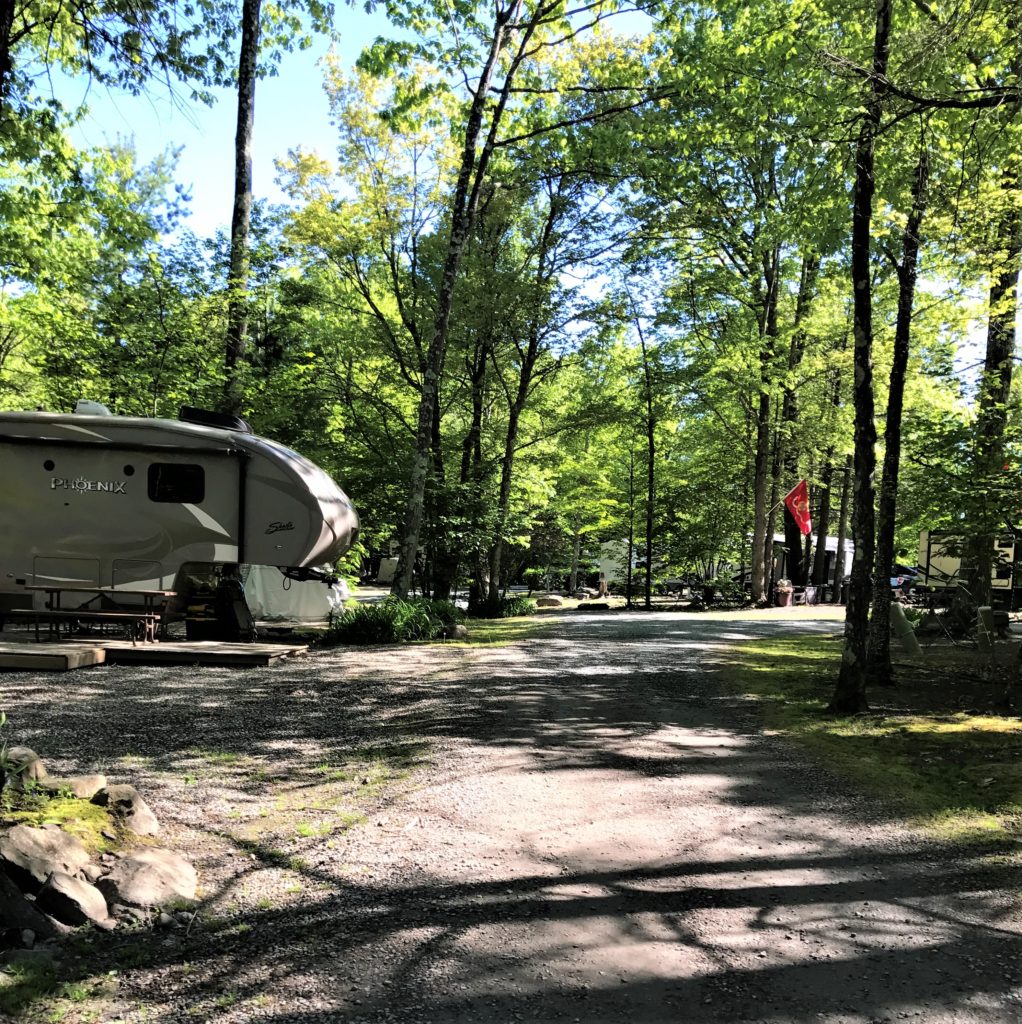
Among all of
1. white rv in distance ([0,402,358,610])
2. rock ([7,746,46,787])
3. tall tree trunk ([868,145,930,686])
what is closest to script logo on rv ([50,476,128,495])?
white rv in distance ([0,402,358,610])

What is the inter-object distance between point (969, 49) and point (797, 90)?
63.4 inches

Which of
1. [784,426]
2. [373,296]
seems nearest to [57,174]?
[373,296]

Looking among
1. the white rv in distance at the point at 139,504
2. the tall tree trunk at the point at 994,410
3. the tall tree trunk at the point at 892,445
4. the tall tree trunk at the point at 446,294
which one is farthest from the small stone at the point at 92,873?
the tall tree trunk at the point at 446,294

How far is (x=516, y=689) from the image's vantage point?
844cm

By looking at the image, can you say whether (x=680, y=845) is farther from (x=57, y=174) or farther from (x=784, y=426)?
(x=784, y=426)

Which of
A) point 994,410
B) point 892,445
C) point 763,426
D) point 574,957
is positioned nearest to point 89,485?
point 574,957

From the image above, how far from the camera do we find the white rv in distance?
1093 cm

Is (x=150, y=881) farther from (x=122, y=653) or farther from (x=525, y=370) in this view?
(x=525, y=370)

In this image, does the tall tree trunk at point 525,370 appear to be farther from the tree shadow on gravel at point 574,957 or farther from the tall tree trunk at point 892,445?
the tree shadow on gravel at point 574,957

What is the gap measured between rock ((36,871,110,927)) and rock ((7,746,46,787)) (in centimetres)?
93

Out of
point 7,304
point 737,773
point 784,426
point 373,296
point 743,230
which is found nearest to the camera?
point 737,773

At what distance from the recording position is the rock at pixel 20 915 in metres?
3.03

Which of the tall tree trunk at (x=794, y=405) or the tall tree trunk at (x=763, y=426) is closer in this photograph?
the tall tree trunk at (x=763, y=426)

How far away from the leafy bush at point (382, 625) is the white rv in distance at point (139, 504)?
139 centimetres
